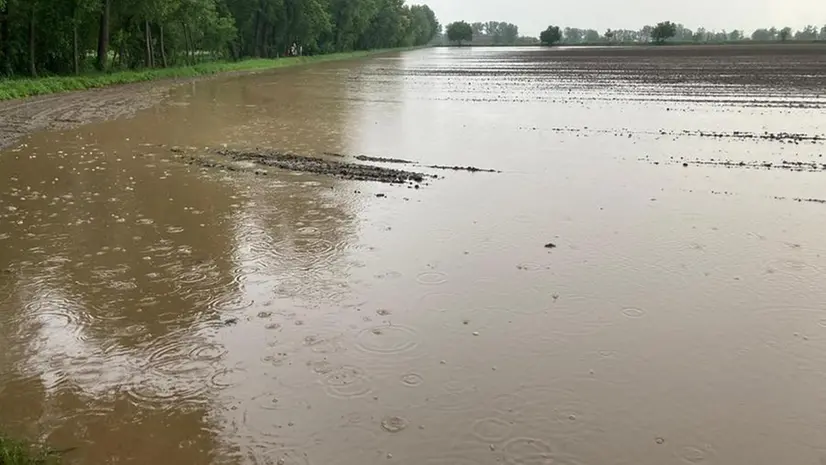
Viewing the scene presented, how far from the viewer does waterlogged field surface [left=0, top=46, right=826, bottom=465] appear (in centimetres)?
445

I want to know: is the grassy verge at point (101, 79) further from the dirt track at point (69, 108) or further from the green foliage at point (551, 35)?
the green foliage at point (551, 35)

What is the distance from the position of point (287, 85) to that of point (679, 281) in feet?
98.3

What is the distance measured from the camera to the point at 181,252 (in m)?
7.91

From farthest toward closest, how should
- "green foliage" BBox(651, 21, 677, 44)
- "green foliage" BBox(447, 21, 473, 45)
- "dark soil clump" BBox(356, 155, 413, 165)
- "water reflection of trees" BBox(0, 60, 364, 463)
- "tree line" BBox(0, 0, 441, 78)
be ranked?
"green foliage" BBox(447, 21, 473, 45)
"green foliage" BBox(651, 21, 677, 44)
"tree line" BBox(0, 0, 441, 78)
"dark soil clump" BBox(356, 155, 413, 165)
"water reflection of trees" BBox(0, 60, 364, 463)

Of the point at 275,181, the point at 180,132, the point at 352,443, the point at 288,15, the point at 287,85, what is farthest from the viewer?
the point at 288,15

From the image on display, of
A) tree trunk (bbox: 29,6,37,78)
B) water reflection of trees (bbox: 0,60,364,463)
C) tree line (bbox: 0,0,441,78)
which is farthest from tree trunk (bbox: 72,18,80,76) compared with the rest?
water reflection of trees (bbox: 0,60,364,463)

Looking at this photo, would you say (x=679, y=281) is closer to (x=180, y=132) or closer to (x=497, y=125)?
(x=497, y=125)

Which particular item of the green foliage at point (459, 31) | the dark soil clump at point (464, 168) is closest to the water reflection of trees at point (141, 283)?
the dark soil clump at point (464, 168)

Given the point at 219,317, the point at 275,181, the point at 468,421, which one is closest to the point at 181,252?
the point at 219,317

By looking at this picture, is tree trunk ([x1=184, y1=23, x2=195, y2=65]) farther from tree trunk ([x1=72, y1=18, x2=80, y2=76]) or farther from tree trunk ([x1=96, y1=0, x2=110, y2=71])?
tree trunk ([x1=72, y1=18, x2=80, y2=76])

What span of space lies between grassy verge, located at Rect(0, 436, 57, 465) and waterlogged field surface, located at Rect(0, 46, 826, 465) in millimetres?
179

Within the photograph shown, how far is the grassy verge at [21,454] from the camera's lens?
12.3 feet

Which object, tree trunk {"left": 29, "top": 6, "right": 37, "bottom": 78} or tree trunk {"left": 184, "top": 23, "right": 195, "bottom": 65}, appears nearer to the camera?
tree trunk {"left": 29, "top": 6, "right": 37, "bottom": 78}

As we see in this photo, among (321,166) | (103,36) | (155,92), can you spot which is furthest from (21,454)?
(103,36)
